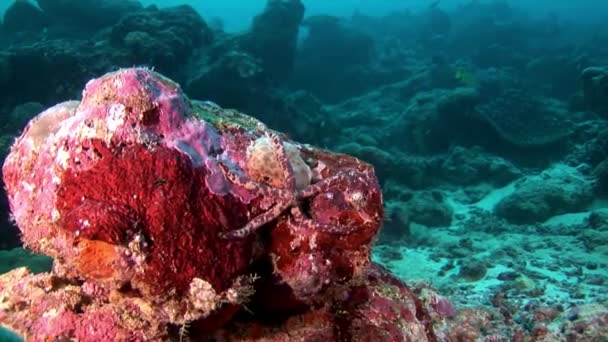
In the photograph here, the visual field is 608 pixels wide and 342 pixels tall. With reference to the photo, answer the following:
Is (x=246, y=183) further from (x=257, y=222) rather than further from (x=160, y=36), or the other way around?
(x=160, y=36)

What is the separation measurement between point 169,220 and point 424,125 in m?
15.0

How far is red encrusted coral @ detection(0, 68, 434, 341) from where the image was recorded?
6.66 feet

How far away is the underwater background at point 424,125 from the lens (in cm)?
773

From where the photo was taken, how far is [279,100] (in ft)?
50.1

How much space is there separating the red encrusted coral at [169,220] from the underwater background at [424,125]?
6.49 feet

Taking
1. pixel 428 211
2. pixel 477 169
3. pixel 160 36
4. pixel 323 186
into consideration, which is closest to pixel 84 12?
pixel 160 36

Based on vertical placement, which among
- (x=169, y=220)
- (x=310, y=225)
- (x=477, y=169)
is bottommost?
(x=169, y=220)

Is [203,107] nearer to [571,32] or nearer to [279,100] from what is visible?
[279,100]

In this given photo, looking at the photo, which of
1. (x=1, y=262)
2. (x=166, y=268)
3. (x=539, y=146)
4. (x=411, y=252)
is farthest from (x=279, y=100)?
(x=166, y=268)

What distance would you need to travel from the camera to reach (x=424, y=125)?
628 inches

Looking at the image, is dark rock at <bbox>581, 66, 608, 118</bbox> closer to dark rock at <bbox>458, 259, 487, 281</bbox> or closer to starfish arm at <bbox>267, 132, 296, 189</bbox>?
dark rock at <bbox>458, 259, 487, 281</bbox>

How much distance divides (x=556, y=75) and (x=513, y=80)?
13.9 ft

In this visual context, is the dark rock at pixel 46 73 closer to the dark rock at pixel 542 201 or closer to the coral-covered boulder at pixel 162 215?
the coral-covered boulder at pixel 162 215

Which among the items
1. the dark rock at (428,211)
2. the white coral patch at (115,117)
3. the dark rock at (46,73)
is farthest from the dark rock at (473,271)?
the dark rock at (46,73)
